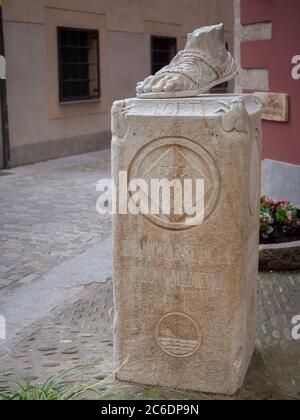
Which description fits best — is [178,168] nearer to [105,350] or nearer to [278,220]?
[105,350]

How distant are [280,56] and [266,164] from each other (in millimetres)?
1144

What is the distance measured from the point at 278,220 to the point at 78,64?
780 centimetres

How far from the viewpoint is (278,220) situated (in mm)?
5402

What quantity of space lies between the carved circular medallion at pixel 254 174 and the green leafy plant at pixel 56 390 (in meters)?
1.06

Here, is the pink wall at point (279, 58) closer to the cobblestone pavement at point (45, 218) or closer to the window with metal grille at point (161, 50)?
the cobblestone pavement at point (45, 218)

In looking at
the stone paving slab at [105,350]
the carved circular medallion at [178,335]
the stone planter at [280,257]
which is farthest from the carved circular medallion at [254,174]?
the stone planter at [280,257]

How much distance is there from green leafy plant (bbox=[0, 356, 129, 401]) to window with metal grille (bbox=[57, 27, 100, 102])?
897 centimetres

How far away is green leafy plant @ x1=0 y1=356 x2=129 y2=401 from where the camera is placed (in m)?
2.75

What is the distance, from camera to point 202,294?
2986mm

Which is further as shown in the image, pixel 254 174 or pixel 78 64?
pixel 78 64

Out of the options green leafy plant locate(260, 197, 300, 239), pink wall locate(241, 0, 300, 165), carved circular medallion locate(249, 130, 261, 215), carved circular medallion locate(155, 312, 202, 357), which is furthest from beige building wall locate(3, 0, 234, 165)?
carved circular medallion locate(155, 312, 202, 357)

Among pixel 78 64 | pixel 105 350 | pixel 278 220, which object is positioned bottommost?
pixel 105 350

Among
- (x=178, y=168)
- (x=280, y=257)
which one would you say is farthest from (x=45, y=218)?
(x=178, y=168)

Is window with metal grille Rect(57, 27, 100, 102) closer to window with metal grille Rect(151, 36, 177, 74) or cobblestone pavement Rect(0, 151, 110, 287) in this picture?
cobblestone pavement Rect(0, 151, 110, 287)
